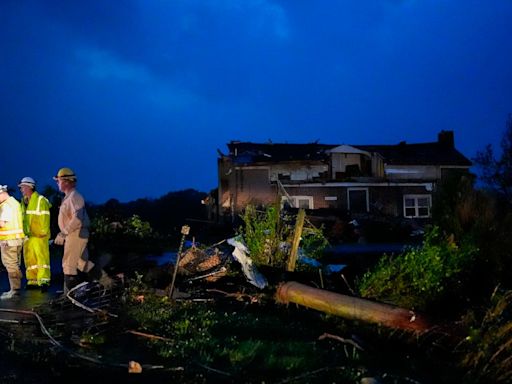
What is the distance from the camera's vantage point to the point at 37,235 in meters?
10.3

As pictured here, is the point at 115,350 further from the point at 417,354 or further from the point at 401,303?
the point at 401,303

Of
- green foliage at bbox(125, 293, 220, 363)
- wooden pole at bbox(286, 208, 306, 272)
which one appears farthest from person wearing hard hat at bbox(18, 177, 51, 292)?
wooden pole at bbox(286, 208, 306, 272)

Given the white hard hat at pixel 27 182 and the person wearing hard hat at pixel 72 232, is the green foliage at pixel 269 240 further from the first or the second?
the white hard hat at pixel 27 182

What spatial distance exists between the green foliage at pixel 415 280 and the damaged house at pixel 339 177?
2728 cm

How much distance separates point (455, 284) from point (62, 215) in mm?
5987

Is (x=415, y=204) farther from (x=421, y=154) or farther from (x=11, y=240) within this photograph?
(x=11, y=240)

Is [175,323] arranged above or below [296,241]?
below

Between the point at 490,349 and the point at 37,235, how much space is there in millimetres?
7873

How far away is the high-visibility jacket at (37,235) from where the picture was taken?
10.2 m

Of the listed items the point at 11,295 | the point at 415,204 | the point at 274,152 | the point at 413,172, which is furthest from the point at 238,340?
the point at 413,172

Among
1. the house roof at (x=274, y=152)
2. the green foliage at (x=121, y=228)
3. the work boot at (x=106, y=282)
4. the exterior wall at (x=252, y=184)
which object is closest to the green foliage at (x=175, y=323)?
the work boot at (x=106, y=282)

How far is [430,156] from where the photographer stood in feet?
126

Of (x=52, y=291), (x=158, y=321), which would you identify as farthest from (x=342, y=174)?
(x=158, y=321)

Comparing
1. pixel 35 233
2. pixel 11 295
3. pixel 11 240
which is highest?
pixel 35 233
